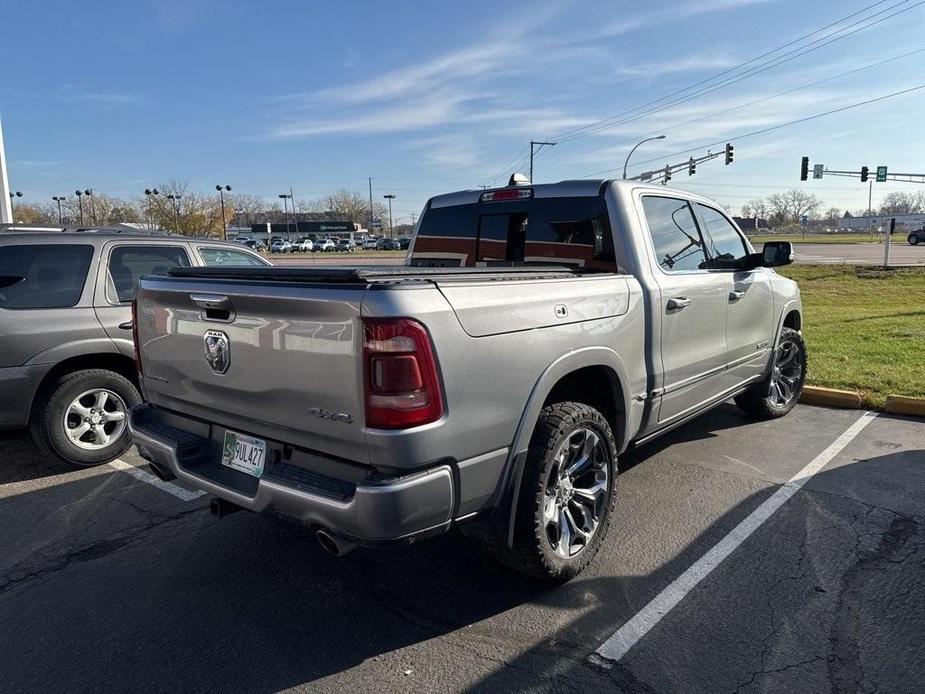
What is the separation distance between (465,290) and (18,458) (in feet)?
15.5

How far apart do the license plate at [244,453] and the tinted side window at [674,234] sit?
2593 millimetres

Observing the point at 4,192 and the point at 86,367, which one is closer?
the point at 86,367

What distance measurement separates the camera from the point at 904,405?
6.12 meters

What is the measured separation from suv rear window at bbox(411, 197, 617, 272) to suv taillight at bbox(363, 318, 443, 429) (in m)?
1.88

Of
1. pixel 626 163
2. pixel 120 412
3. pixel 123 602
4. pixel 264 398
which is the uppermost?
pixel 626 163

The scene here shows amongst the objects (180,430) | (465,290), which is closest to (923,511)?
(465,290)

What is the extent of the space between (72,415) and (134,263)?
1.33 metres

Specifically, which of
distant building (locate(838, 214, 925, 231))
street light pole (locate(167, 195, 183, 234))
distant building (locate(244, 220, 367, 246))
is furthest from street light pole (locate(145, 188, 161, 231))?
distant building (locate(838, 214, 925, 231))

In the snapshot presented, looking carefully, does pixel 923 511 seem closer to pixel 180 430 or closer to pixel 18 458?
pixel 180 430

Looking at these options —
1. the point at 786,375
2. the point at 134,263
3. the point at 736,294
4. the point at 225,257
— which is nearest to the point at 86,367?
the point at 134,263

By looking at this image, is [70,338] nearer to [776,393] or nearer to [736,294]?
[736,294]

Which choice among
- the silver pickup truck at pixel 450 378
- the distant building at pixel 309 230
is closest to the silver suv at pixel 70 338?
the silver pickup truck at pixel 450 378

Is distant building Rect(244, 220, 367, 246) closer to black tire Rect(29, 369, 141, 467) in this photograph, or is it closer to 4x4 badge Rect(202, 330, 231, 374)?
black tire Rect(29, 369, 141, 467)

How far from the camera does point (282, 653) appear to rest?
2.76 metres
